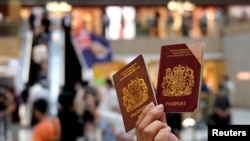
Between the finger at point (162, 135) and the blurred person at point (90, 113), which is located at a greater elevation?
the finger at point (162, 135)

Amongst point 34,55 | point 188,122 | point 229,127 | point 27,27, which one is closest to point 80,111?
point 188,122

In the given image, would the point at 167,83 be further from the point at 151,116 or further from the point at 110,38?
the point at 110,38

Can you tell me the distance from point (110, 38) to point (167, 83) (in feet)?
68.2

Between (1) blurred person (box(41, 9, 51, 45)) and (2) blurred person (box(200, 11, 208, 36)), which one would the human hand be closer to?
(1) blurred person (box(41, 9, 51, 45))

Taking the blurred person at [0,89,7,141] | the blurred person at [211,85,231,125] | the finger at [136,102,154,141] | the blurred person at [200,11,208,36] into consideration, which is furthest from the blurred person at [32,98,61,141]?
the blurred person at [200,11,208,36]

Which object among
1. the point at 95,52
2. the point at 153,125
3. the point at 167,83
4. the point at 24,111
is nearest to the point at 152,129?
the point at 153,125

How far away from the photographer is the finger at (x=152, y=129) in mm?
1496

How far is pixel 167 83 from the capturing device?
1616mm

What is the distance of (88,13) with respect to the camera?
23344 millimetres

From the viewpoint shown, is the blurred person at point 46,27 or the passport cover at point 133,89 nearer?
the passport cover at point 133,89

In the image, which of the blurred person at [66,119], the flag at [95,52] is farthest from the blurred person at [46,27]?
the blurred person at [66,119]

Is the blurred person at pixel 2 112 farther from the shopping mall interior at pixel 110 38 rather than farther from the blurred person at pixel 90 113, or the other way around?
the shopping mall interior at pixel 110 38

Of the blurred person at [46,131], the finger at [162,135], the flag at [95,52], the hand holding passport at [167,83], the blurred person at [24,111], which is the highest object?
the hand holding passport at [167,83]

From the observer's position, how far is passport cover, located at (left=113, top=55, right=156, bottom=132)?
1.64 m
